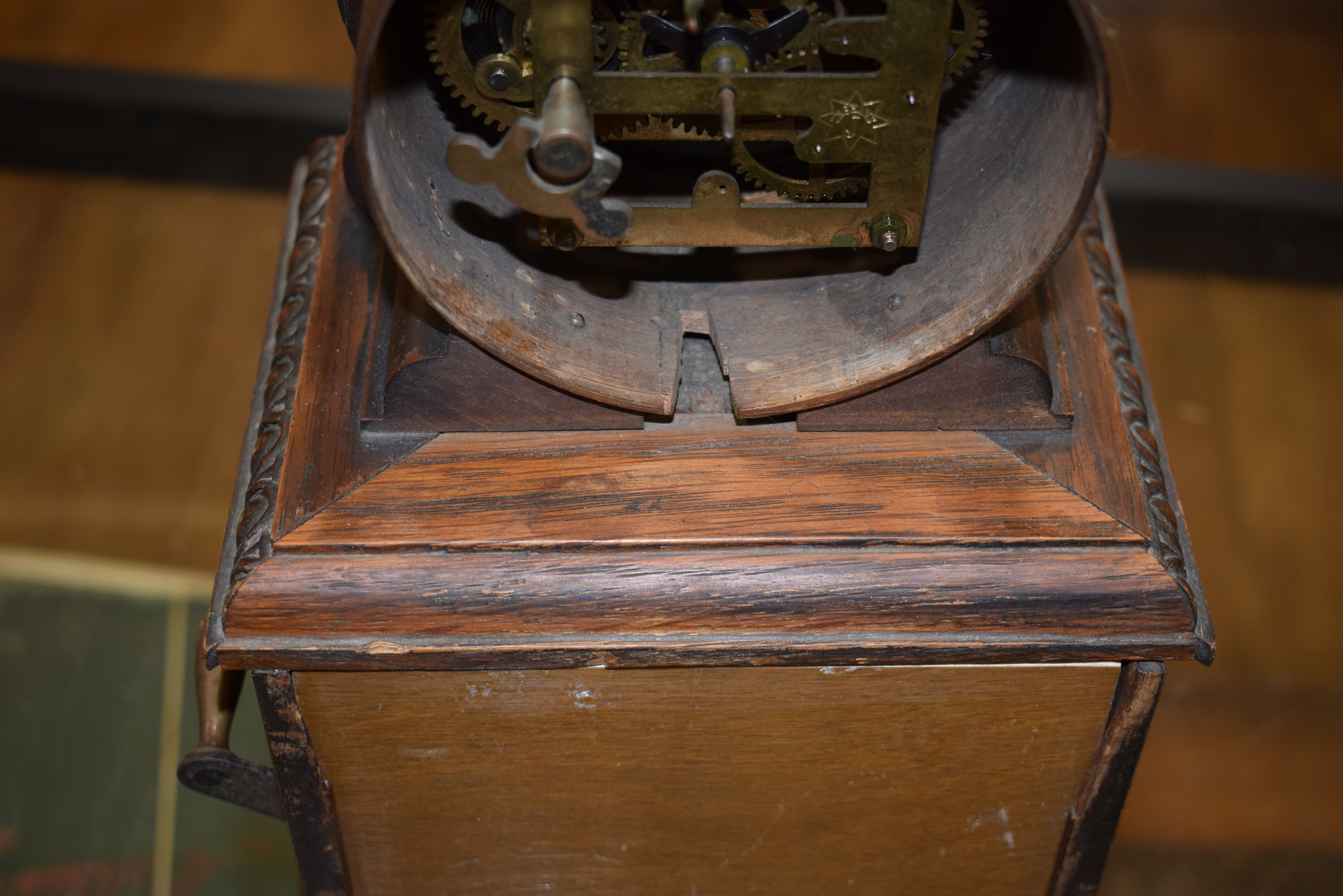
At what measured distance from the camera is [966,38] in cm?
89

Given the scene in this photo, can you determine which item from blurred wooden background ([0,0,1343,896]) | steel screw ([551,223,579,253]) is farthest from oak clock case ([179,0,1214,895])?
blurred wooden background ([0,0,1343,896])

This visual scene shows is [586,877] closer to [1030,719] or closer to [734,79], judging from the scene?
[1030,719]

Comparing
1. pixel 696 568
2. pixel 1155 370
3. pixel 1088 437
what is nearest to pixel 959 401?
pixel 1088 437

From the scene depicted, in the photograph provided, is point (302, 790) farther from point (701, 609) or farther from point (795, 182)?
point (795, 182)

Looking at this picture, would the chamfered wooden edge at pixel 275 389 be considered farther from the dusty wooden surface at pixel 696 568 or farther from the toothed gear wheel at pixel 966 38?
the toothed gear wheel at pixel 966 38

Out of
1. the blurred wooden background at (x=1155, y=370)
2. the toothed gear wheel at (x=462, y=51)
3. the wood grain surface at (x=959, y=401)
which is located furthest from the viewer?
the blurred wooden background at (x=1155, y=370)

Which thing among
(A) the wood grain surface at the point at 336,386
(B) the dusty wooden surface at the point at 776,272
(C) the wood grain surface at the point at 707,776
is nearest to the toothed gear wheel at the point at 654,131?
(B) the dusty wooden surface at the point at 776,272

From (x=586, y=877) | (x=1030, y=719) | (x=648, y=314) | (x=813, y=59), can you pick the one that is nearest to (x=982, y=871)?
(x=1030, y=719)

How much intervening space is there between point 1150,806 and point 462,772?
813 mm

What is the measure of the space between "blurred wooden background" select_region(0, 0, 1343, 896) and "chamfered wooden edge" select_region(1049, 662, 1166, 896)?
422 mm

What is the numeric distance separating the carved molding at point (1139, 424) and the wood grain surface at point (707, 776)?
76 millimetres

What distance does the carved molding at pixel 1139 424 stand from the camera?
0.91 metres

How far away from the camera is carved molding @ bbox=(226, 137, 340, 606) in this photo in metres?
0.92

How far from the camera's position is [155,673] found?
4.83 feet
